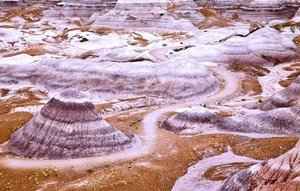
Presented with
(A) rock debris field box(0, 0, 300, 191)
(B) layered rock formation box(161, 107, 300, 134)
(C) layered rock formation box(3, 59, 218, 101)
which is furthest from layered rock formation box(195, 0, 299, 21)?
(B) layered rock formation box(161, 107, 300, 134)

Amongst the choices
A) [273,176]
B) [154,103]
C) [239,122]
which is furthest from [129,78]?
[273,176]

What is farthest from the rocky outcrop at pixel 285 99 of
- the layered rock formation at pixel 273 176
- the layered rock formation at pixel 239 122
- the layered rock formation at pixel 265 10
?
the layered rock formation at pixel 265 10

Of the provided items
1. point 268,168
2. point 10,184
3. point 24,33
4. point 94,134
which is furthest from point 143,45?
point 268,168

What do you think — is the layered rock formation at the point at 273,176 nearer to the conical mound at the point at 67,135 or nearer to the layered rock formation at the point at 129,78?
the conical mound at the point at 67,135

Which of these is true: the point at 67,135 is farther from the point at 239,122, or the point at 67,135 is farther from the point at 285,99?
the point at 285,99

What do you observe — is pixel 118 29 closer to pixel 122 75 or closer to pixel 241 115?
pixel 122 75
